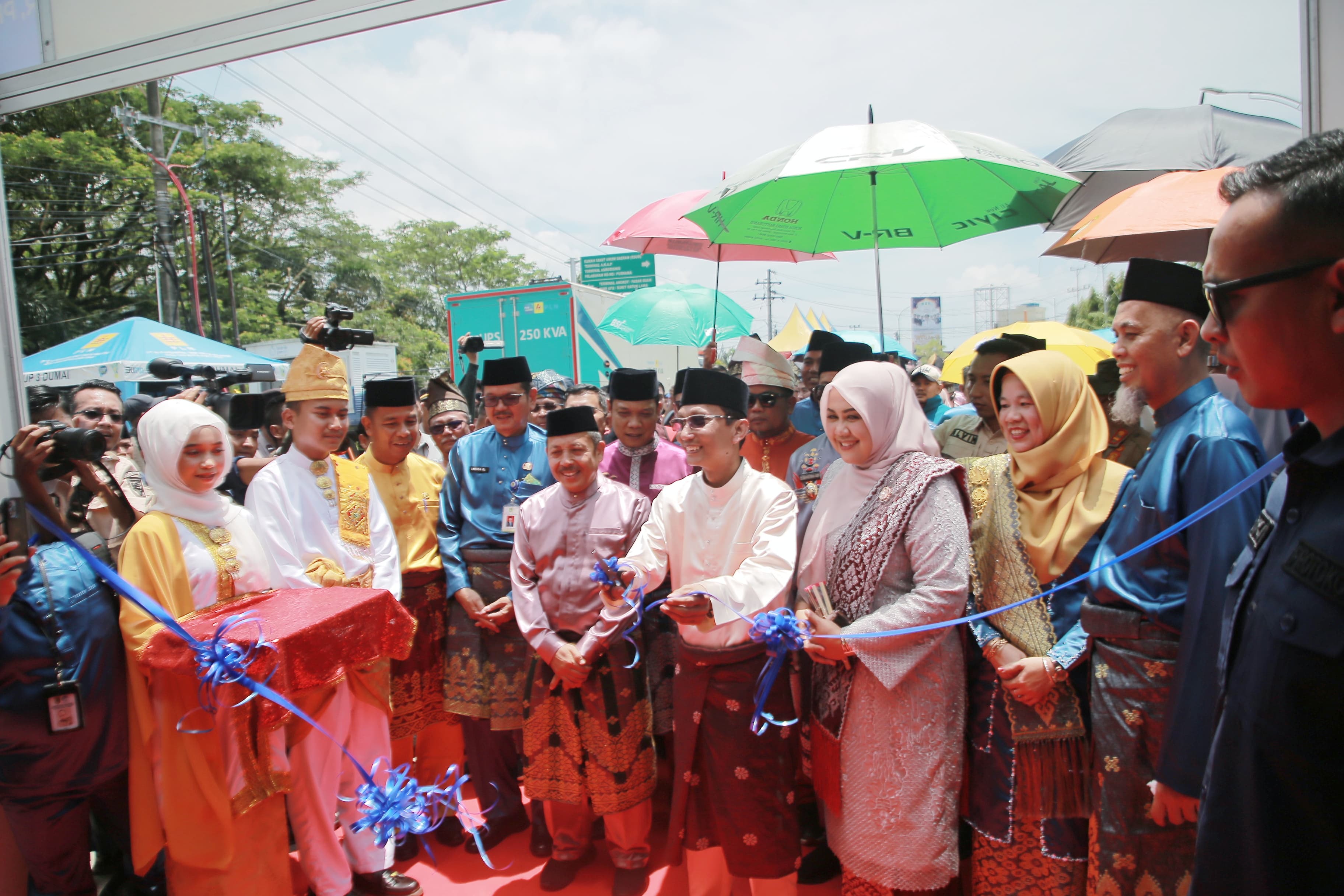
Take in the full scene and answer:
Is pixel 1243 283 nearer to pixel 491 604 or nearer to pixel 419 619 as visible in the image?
pixel 491 604

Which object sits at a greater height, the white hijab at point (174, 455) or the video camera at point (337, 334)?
the video camera at point (337, 334)

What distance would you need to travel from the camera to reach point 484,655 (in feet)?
11.7

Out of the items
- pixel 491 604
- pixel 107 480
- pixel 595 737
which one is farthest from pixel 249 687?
pixel 595 737

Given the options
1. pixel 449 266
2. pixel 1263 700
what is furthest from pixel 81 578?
pixel 449 266

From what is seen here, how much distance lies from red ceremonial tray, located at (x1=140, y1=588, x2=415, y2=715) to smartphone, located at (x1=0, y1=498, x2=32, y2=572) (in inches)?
18.7

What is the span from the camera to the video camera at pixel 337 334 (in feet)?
11.5

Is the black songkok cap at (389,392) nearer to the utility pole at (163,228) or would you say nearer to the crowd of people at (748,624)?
the crowd of people at (748,624)

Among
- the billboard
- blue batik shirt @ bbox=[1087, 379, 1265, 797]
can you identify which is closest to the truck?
blue batik shirt @ bbox=[1087, 379, 1265, 797]

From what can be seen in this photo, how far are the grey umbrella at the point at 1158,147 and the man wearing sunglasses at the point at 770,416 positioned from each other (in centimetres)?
167

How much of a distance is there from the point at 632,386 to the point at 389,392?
1.20 metres

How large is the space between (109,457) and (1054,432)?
4.24 m

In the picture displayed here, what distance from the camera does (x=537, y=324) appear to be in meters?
11.8

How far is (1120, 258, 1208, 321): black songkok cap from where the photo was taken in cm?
222

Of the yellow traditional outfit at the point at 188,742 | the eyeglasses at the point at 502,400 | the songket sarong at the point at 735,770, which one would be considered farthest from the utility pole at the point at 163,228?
the songket sarong at the point at 735,770
